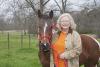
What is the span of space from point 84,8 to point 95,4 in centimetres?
126

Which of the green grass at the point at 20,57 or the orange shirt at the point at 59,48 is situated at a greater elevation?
the orange shirt at the point at 59,48

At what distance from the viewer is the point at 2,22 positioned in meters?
41.2

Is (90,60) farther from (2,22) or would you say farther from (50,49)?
(2,22)

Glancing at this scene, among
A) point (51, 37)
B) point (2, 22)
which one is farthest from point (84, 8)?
point (51, 37)

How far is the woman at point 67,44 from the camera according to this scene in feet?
16.9

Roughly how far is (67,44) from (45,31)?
0.60 meters

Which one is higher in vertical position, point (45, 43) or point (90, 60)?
point (45, 43)

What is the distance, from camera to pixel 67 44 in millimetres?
5160

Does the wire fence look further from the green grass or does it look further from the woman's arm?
the woman's arm

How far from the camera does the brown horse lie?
5.43 metres

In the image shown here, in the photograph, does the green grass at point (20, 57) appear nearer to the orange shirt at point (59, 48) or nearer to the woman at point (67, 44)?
the orange shirt at point (59, 48)

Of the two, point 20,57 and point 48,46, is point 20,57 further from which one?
point 48,46

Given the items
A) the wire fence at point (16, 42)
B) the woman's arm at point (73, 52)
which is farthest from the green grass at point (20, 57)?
the woman's arm at point (73, 52)

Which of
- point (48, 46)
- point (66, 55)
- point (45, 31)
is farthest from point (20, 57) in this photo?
point (66, 55)
